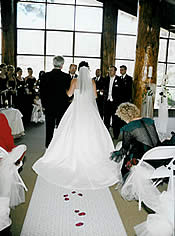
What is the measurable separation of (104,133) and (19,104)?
4.52 metres

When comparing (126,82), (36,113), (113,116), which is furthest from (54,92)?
(36,113)

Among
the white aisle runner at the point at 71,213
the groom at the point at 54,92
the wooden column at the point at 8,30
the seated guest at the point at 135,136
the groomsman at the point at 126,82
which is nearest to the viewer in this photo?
the white aisle runner at the point at 71,213

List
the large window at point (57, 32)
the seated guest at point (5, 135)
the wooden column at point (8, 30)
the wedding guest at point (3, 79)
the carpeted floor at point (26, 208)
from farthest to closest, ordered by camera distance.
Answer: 1. the large window at point (57, 32)
2. the wooden column at point (8, 30)
3. the wedding guest at point (3, 79)
4. the seated guest at point (5, 135)
5. the carpeted floor at point (26, 208)

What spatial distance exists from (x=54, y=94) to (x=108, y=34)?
632 centimetres

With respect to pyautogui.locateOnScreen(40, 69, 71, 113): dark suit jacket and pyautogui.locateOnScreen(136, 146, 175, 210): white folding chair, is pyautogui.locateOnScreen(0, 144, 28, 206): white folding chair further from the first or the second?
pyautogui.locateOnScreen(40, 69, 71, 113): dark suit jacket

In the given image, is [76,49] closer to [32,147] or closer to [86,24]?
[86,24]

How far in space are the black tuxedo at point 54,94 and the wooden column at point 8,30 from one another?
5828 mm

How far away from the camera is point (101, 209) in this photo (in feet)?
10.7

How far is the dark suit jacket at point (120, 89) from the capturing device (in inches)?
282

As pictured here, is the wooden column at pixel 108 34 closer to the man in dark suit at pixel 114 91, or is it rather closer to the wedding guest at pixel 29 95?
the wedding guest at pixel 29 95

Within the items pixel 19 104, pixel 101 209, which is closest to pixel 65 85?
pixel 101 209

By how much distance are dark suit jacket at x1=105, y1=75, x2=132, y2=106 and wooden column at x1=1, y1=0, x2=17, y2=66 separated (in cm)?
501

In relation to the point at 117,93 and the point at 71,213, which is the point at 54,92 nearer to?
the point at 117,93

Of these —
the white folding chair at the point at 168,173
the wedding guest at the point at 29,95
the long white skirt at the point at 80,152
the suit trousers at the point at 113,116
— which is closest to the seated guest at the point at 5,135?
the long white skirt at the point at 80,152
